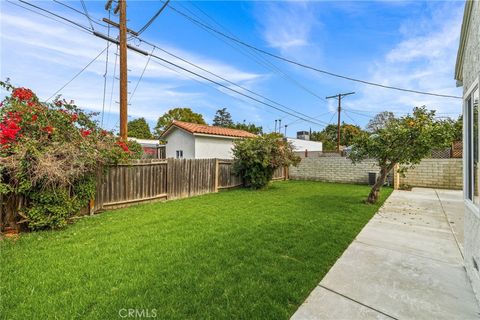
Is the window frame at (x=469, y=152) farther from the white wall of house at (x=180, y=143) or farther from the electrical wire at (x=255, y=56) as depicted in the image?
the white wall of house at (x=180, y=143)

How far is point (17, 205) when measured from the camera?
4656 millimetres

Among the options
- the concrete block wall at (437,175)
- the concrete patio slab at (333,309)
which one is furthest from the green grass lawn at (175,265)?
the concrete block wall at (437,175)

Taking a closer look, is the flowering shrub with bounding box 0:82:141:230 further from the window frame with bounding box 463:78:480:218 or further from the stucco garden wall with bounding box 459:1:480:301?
the window frame with bounding box 463:78:480:218

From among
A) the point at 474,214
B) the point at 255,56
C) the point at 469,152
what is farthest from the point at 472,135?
the point at 255,56

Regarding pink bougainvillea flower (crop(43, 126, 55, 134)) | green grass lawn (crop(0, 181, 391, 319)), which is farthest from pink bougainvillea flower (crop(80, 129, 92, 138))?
green grass lawn (crop(0, 181, 391, 319))

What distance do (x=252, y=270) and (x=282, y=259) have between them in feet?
1.92

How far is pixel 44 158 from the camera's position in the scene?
4.54m

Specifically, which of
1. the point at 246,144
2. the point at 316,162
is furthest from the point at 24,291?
the point at 316,162

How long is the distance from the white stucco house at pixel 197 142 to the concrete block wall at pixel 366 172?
14.5ft

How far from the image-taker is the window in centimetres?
265

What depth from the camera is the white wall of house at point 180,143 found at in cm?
1426

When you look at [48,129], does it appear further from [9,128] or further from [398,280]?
[398,280]

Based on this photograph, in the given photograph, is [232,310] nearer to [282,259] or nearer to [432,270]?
[282,259]

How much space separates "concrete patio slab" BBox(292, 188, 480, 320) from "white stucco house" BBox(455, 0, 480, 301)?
313 millimetres
